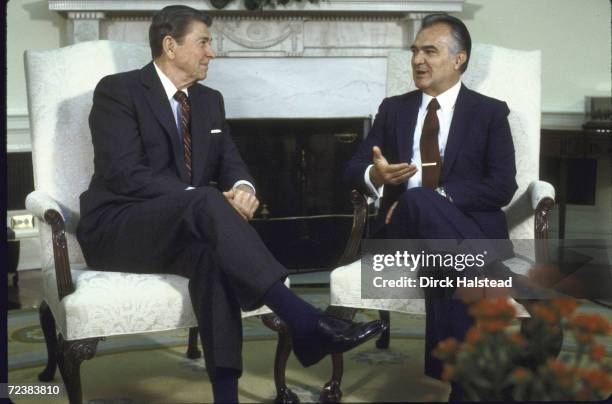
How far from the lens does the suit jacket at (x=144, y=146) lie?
251 centimetres

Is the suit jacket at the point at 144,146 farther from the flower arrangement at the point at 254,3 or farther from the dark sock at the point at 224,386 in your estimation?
the flower arrangement at the point at 254,3

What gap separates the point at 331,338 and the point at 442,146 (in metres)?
0.82

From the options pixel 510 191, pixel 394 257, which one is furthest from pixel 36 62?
pixel 510 191

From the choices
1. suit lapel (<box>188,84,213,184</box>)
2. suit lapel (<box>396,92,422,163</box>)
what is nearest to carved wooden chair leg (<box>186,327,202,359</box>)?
suit lapel (<box>188,84,213,184</box>)

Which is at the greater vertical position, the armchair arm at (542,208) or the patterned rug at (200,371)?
the armchair arm at (542,208)

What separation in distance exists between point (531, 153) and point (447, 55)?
45 cm

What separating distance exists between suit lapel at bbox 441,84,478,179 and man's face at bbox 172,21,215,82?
0.78 m

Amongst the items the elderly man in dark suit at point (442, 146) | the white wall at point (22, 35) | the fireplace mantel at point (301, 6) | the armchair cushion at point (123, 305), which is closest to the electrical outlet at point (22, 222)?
the white wall at point (22, 35)

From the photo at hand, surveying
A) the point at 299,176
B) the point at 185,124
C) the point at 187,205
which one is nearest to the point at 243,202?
the point at 187,205

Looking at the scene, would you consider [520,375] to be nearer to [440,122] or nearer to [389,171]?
[389,171]

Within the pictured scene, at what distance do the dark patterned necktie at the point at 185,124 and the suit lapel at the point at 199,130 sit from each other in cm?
1

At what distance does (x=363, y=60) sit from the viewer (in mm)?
4789

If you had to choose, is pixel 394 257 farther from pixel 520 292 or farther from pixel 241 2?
pixel 241 2

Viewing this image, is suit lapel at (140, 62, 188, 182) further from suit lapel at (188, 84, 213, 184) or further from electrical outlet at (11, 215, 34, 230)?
electrical outlet at (11, 215, 34, 230)
